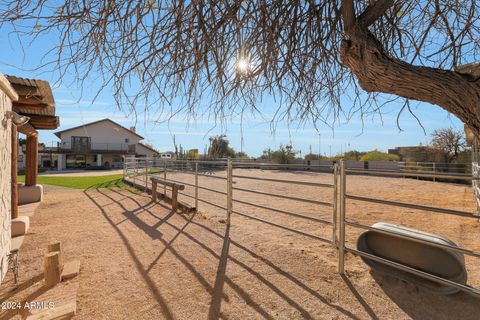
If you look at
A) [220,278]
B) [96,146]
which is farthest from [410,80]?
[96,146]

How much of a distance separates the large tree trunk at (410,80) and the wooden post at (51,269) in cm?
328

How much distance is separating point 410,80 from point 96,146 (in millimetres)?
35918

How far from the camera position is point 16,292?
2.76 m

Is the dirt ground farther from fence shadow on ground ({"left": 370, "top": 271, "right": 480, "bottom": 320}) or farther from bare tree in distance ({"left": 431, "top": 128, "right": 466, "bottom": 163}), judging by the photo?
bare tree in distance ({"left": 431, "top": 128, "right": 466, "bottom": 163})

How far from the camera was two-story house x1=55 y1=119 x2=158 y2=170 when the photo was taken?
30.9 m

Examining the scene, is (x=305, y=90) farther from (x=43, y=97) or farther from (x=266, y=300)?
(x=43, y=97)

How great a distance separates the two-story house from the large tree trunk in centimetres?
3090

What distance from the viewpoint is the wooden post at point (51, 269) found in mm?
2818

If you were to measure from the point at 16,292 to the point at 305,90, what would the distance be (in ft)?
11.2

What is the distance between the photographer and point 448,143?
18.6 metres

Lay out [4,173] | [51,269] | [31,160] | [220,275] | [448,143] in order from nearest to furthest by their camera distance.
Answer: [51,269] → [220,275] → [4,173] → [31,160] → [448,143]

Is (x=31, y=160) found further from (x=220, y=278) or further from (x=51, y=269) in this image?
(x=220, y=278)

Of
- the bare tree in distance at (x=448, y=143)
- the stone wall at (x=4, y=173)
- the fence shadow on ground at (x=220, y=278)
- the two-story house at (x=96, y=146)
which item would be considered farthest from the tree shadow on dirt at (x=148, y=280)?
the two-story house at (x=96, y=146)

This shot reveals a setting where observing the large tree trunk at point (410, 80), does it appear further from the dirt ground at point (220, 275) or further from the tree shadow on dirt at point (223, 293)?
the tree shadow on dirt at point (223, 293)
